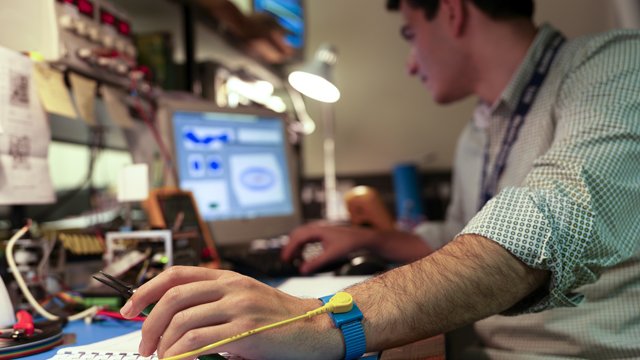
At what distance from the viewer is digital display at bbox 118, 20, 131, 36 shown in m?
1.25

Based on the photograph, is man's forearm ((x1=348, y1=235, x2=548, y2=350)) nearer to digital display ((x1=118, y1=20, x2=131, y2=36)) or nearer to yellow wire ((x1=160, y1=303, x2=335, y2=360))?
yellow wire ((x1=160, y1=303, x2=335, y2=360))

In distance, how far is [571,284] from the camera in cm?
73

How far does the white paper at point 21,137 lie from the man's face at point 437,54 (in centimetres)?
97

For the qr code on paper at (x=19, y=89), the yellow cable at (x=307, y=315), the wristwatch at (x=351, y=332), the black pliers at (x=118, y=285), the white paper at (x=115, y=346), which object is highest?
the qr code on paper at (x=19, y=89)

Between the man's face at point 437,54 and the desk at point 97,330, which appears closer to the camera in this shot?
the desk at point 97,330

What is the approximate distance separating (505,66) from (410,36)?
338 millimetres

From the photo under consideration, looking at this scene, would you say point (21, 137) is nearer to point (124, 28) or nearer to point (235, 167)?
point (124, 28)

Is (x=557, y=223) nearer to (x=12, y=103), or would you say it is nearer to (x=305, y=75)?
(x=12, y=103)

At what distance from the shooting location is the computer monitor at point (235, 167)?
1.36 m

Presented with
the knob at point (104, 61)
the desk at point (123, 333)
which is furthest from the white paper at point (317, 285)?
the knob at point (104, 61)

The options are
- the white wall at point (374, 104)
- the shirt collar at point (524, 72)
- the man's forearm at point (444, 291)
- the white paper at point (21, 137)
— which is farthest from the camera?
the white wall at point (374, 104)

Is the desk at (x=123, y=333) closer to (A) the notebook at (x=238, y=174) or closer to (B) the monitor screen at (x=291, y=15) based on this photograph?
(A) the notebook at (x=238, y=174)

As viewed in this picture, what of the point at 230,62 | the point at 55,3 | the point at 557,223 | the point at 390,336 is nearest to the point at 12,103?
the point at 55,3

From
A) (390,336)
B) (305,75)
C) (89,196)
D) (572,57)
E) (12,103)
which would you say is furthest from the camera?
(305,75)
